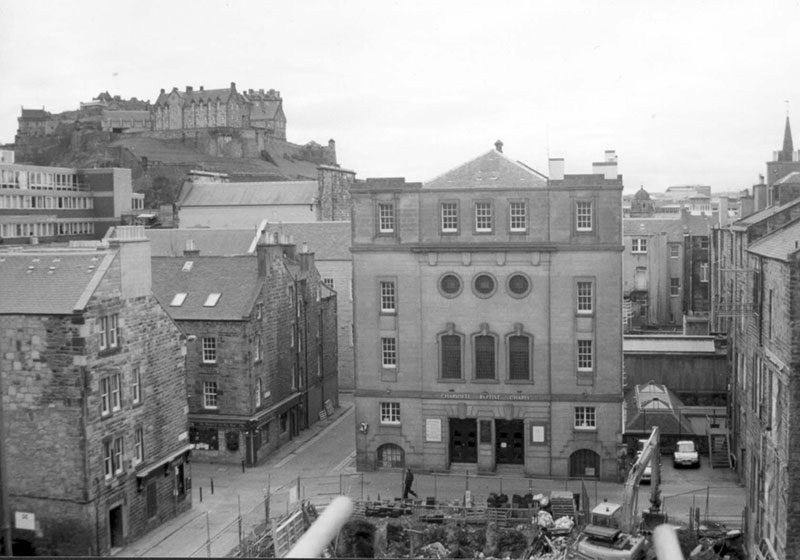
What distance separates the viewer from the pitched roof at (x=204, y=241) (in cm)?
4688

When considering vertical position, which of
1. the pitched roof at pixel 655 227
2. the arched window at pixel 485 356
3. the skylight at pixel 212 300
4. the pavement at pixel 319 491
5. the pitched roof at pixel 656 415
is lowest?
the pavement at pixel 319 491

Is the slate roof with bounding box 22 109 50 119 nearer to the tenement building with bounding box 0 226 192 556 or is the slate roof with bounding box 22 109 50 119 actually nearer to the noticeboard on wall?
the noticeboard on wall

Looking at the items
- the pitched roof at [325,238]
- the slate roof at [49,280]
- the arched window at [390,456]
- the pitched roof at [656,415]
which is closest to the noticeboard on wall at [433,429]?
the arched window at [390,456]

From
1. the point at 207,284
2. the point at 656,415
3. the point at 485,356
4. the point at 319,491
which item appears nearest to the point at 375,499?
the point at 319,491

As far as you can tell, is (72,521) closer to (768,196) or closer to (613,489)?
(613,489)

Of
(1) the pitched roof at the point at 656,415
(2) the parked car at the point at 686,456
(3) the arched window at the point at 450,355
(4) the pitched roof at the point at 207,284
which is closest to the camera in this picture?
Answer: (3) the arched window at the point at 450,355

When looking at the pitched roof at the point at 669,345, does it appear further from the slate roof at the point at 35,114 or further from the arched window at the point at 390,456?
the slate roof at the point at 35,114

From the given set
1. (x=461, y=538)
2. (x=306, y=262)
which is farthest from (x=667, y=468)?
(x=306, y=262)

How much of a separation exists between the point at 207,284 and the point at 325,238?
1523 cm

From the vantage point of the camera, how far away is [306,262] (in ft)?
139

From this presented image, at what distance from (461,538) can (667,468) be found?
484 inches

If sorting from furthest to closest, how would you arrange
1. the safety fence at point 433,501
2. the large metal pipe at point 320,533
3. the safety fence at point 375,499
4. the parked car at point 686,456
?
1. the parked car at point 686,456
2. the safety fence at point 433,501
3. the safety fence at point 375,499
4. the large metal pipe at point 320,533

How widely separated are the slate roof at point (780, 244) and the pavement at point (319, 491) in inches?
322

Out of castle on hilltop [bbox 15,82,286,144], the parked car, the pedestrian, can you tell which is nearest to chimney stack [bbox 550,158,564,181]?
the parked car
